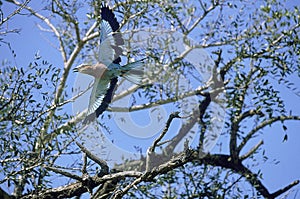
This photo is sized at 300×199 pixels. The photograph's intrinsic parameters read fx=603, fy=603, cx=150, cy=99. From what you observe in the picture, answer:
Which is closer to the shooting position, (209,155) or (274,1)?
(209,155)

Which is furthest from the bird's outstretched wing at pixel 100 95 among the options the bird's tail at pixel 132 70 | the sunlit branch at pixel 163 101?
the sunlit branch at pixel 163 101

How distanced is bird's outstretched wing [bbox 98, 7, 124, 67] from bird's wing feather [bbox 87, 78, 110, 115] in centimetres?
11

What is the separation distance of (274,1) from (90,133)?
244 cm

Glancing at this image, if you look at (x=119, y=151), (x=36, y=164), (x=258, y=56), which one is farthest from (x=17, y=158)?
(x=258, y=56)

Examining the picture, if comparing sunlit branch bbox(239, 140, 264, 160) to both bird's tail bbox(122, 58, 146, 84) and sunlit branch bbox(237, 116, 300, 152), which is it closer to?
sunlit branch bbox(237, 116, 300, 152)

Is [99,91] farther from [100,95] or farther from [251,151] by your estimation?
[251,151]

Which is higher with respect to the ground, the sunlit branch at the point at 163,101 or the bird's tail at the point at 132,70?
the sunlit branch at the point at 163,101

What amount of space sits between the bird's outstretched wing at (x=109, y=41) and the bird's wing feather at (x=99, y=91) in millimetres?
113

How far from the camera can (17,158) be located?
336 cm

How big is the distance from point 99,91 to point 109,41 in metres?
0.48

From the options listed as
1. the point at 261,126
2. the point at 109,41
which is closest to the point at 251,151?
the point at 261,126

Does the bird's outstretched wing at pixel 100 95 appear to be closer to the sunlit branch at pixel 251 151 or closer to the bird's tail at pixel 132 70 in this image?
the bird's tail at pixel 132 70

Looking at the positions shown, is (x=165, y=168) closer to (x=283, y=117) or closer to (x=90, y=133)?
(x=90, y=133)

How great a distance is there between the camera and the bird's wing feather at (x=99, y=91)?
357 centimetres
